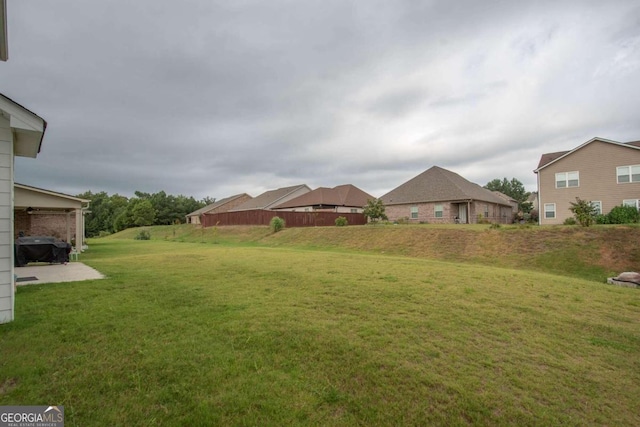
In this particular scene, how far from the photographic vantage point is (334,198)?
39250 mm

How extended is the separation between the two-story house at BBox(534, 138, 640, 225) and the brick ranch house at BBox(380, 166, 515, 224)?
572cm

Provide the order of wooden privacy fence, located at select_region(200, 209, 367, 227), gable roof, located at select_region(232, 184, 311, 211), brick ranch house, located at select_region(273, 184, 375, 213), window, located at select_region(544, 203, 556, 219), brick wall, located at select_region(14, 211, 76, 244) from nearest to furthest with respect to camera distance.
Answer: brick wall, located at select_region(14, 211, 76, 244)
window, located at select_region(544, 203, 556, 219)
wooden privacy fence, located at select_region(200, 209, 367, 227)
brick ranch house, located at select_region(273, 184, 375, 213)
gable roof, located at select_region(232, 184, 311, 211)

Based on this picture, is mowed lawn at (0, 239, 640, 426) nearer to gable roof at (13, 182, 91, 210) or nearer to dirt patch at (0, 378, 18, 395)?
→ dirt patch at (0, 378, 18, 395)

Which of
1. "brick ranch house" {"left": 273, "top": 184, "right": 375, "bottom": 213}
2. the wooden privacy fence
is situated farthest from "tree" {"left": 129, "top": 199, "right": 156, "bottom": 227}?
the wooden privacy fence

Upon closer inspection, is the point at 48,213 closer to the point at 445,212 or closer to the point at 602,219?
the point at 445,212

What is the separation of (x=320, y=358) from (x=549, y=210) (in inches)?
1108

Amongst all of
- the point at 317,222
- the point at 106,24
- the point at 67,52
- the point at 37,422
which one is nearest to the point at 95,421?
the point at 37,422

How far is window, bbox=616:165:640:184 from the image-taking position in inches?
844

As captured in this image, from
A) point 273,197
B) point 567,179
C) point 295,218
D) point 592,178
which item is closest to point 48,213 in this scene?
point 295,218

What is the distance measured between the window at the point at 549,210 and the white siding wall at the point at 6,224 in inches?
1196

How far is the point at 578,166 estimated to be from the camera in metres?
23.5

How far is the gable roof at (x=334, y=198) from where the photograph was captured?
38250 mm

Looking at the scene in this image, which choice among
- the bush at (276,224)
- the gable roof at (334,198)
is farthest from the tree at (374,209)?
the bush at (276,224)

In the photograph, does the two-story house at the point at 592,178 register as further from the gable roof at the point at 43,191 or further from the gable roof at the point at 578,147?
the gable roof at the point at 43,191
